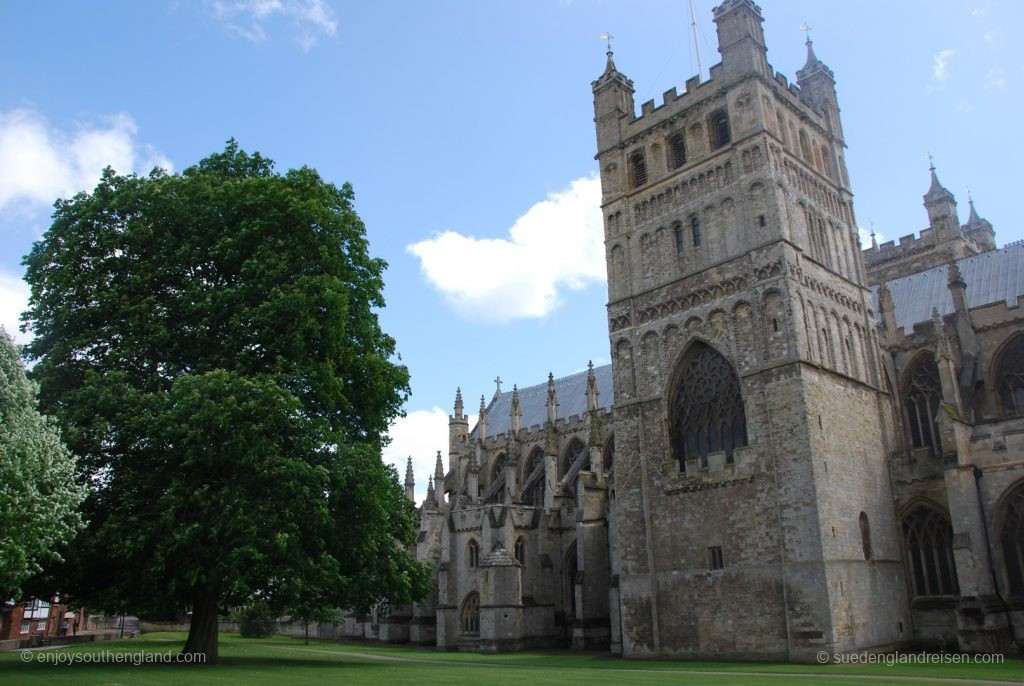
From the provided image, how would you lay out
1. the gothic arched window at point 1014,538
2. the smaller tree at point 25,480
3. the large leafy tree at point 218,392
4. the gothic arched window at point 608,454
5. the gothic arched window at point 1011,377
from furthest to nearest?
the gothic arched window at point 608,454
the gothic arched window at point 1011,377
the gothic arched window at point 1014,538
the large leafy tree at point 218,392
the smaller tree at point 25,480

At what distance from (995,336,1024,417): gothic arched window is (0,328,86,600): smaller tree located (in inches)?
1276

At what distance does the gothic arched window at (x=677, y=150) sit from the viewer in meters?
33.2

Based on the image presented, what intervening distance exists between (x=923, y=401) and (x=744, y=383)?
9653 mm

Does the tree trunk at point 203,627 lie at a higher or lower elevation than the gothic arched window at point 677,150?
lower

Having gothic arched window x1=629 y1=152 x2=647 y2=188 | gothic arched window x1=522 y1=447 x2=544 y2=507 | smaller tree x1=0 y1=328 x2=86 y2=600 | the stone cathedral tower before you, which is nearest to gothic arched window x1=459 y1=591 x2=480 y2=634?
gothic arched window x1=522 y1=447 x2=544 y2=507

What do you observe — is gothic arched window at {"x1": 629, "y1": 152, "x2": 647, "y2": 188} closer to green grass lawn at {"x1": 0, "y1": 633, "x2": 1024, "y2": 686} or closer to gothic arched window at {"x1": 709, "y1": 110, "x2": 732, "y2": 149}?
gothic arched window at {"x1": 709, "y1": 110, "x2": 732, "y2": 149}

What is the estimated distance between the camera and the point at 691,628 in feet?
90.2

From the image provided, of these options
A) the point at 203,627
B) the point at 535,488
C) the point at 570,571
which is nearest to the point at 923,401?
the point at 570,571

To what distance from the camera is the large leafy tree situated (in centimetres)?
1889

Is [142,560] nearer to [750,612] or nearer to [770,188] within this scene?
[750,612]

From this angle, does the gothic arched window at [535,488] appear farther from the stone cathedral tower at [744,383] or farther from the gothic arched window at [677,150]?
the gothic arched window at [677,150]

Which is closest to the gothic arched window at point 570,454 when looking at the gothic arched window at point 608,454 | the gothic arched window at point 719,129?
the gothic arched window at point 608,454

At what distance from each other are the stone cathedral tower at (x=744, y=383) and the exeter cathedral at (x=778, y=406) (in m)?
0.08

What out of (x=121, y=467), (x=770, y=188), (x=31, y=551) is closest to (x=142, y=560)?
(x=121, y=467)
